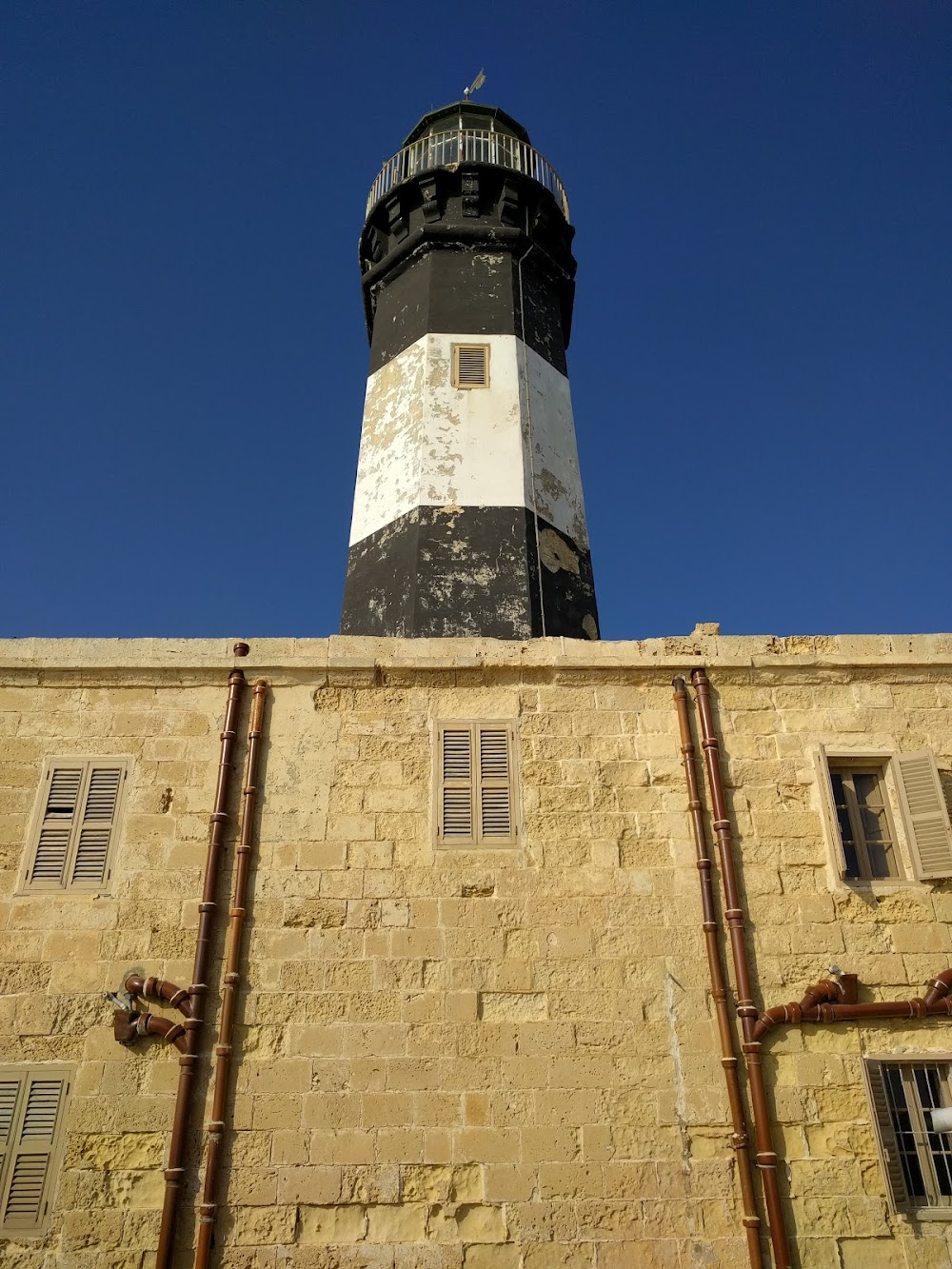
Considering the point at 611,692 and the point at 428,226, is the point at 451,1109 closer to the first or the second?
the point at 611,692

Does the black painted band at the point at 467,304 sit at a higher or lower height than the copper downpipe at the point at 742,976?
higher

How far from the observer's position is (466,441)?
11.8 metres

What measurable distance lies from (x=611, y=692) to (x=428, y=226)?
8819 millimetres

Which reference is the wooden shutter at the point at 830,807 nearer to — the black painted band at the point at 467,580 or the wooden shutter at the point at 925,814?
the wooden shutter at the point at 925,814

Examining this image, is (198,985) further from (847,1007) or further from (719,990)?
(847,1007)

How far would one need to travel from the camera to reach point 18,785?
7172 millimetres

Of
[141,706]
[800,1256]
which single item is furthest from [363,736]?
[800,1256]

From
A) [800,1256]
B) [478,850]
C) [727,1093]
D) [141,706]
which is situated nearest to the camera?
[800,1256]

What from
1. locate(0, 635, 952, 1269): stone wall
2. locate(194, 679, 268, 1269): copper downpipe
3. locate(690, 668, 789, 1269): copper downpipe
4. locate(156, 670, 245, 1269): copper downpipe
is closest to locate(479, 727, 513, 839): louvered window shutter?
locate(0, 635, 952, 1269): stone wall

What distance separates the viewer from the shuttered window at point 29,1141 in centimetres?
592

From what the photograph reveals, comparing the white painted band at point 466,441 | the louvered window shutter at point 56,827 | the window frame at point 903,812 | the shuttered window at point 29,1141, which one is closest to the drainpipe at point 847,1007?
the window frame at point 903,812

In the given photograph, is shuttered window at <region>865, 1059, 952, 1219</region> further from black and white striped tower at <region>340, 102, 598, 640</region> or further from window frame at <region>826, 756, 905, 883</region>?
black and white striped tower at <region>340, 102, 598, 640</region>

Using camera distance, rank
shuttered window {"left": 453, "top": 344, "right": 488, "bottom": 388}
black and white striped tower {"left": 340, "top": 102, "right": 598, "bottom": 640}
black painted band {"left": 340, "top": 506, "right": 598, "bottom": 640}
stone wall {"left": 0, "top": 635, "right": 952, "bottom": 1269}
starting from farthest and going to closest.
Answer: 1. shuttered window {"left": 453, "top": 344, "right": 488, "bottom": 388}
2. black and white striped tower {"left": 340, "top": 102, "right": 598, "bottom": 640}
3. black painted band {"left": 340, "top": 506, "right": 598, "bottom": 640}
4. stone wall {"left": 0, "top": 635, "right": 952, "bottom": 1269}

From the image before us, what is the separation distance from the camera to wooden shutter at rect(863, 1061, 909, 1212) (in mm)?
6051
